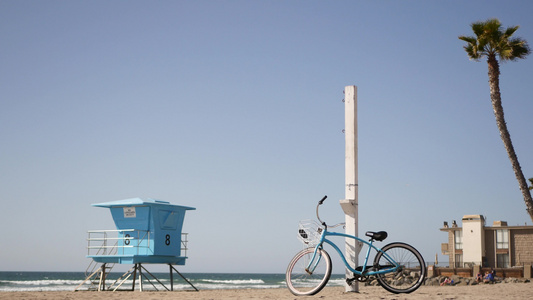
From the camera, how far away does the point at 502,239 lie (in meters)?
47.6

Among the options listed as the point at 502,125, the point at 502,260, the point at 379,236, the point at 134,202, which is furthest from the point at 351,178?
the point at 502,260

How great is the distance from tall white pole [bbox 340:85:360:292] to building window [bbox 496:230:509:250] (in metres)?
38.9

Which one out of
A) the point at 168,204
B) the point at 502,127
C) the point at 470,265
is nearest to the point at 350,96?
the point at 168,204

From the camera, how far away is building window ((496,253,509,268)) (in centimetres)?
4697

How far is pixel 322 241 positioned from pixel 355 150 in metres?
2.78

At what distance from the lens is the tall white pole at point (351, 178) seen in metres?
12.3

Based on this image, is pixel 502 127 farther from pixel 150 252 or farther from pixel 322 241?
pixel 322 241

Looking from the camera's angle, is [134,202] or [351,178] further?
[134,202]

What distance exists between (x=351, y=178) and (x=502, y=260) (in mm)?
39120

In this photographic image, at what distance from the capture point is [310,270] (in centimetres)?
1068

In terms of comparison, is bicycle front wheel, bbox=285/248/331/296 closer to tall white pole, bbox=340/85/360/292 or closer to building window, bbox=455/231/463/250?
tall white pole, bbox=340/85/360/292

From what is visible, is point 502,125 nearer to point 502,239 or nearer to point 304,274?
point 304,274

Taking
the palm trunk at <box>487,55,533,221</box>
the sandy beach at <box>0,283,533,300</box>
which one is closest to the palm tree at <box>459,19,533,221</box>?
the palm trunk at <box>487,55,533,221</box>

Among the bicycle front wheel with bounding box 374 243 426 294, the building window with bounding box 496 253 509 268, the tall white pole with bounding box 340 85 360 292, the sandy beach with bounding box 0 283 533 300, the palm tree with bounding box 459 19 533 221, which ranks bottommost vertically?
the building window with bounding box 496 253 509 268
